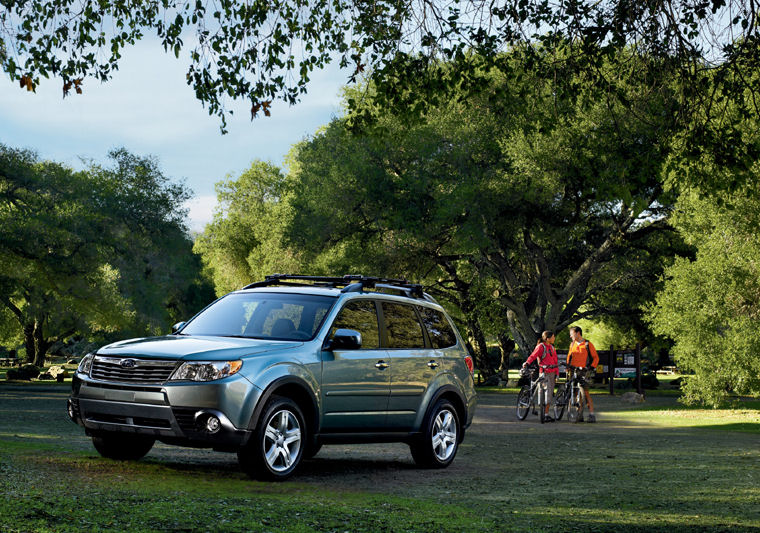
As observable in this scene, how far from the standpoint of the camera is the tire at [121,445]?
420 inches

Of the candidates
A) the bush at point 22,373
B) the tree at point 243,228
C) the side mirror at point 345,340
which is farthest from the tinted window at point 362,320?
the tree at point 243,228

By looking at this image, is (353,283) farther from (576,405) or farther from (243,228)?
(243,228)

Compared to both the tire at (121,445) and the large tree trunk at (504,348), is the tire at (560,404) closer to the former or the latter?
the tire at (121,445)

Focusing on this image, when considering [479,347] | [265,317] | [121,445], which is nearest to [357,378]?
[265,317]

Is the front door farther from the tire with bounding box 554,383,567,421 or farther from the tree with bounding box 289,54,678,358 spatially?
the tree with bounding box 289,54,678,358

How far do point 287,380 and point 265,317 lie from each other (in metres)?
1.34

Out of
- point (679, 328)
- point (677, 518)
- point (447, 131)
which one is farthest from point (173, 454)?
point (447, 131)

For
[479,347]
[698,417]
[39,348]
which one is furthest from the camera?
[39,348]

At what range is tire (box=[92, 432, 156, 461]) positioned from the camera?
10680 millimetres

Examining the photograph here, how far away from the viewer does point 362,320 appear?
11.5 m

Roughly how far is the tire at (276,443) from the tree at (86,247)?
91.3ft

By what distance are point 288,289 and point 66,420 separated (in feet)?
34.4

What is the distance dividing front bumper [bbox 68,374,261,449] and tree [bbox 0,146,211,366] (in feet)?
90.7

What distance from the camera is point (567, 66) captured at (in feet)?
49.5
